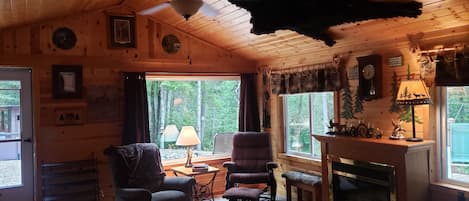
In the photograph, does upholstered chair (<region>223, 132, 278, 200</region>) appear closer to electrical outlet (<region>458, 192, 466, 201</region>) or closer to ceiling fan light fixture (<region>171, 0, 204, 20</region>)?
electrical outlet (<region>458, 192, 466, 201</region>)

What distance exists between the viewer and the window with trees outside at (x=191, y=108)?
238 inches

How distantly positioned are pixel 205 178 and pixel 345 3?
11.9ft

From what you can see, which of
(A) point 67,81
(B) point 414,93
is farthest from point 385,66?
(A) point 67,81

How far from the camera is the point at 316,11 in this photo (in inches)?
138

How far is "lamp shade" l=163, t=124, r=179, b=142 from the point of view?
19.9 ft

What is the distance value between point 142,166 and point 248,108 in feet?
6.93

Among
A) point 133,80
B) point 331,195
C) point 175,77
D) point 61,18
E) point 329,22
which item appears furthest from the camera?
point 175,77

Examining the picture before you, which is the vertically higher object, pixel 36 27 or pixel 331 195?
pixel 36 27

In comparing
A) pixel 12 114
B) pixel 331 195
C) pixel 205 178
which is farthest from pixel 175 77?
pixel 331 195

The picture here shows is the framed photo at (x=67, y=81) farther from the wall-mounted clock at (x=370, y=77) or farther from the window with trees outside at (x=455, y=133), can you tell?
the window with trees outside at (x=455, y=133)

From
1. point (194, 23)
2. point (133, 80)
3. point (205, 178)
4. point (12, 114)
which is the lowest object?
point (205, 178)

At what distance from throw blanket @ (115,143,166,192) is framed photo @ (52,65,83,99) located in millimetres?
1012

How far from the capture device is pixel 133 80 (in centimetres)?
Result: 540

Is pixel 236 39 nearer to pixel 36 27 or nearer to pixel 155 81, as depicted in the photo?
pixel 155 81
